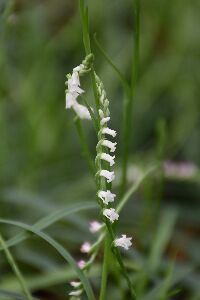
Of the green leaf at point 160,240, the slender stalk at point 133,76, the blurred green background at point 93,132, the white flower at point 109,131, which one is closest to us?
the white flower at point 109,131

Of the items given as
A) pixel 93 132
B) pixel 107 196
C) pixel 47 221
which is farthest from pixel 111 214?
pixel 93 132

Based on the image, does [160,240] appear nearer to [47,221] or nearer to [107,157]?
[47,221]

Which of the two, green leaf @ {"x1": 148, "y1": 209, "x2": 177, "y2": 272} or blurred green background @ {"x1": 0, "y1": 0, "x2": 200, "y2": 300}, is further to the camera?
blurred green background @ {"x1": 0, "y1": 0, "x2": 200, "y2": 300}

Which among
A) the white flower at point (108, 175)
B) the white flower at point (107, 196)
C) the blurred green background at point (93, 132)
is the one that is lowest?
the white flower at point (107, 196)

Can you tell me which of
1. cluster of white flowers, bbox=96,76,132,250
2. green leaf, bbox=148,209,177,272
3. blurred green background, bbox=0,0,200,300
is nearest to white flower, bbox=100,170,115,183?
cluster of white flowers, bbox=96,76,132,250

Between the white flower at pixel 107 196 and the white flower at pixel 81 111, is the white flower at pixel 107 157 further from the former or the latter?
the white flower at pixel 81 111

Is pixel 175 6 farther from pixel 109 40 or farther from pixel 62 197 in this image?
pixel 62 197

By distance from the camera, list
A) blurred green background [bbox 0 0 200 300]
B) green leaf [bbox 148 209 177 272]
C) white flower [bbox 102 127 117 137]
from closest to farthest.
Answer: white flower [bbox 102 127 117 137], green leaf [bbox 148 209 177 272], blurred green background [bbox 0 0 200 300]

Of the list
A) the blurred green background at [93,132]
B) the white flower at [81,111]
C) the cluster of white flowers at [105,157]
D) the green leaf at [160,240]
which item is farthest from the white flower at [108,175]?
the green leaf at [160,240]

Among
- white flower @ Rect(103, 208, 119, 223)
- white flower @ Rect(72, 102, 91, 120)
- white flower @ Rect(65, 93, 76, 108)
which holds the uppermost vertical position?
white flower @ Rect(72, 102, 91, 120)

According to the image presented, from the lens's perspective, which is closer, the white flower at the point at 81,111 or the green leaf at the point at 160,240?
the white flower at the point at 81,111

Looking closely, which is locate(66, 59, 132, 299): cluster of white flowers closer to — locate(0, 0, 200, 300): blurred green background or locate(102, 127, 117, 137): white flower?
locate(102, 127, 117, 137): white flower
